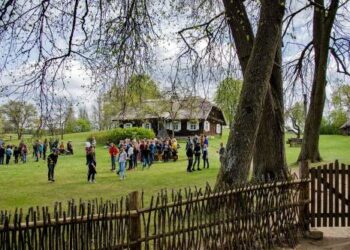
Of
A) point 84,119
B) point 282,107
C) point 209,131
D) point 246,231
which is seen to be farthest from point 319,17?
point 84,119

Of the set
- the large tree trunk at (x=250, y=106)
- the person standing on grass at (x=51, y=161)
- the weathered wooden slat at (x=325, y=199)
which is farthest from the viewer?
the person standing on grass at (x=51, y=161)

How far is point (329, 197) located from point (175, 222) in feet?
13.3

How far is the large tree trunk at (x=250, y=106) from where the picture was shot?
1090 centimetres

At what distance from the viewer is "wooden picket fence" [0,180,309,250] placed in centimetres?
601

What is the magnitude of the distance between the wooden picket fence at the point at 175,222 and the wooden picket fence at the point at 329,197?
11.0 inches

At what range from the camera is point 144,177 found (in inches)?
931

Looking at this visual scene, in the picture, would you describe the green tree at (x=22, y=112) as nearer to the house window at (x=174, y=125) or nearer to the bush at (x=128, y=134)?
the bush at (x=128, y=134)

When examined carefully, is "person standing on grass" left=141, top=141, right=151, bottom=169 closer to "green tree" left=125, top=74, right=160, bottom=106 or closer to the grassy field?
the grassy field

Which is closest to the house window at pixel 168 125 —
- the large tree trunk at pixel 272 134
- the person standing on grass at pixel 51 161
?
the person standing on grass at pixel 51 161

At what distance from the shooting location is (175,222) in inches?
291

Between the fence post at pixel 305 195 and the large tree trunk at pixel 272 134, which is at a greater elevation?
the large tree trunk at pixel 272 134

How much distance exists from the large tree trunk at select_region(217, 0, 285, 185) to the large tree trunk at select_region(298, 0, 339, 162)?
13850 mm

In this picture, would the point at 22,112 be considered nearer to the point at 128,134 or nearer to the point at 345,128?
the point at 128,134

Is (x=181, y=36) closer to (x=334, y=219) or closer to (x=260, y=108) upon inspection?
(x=260, y=108)
